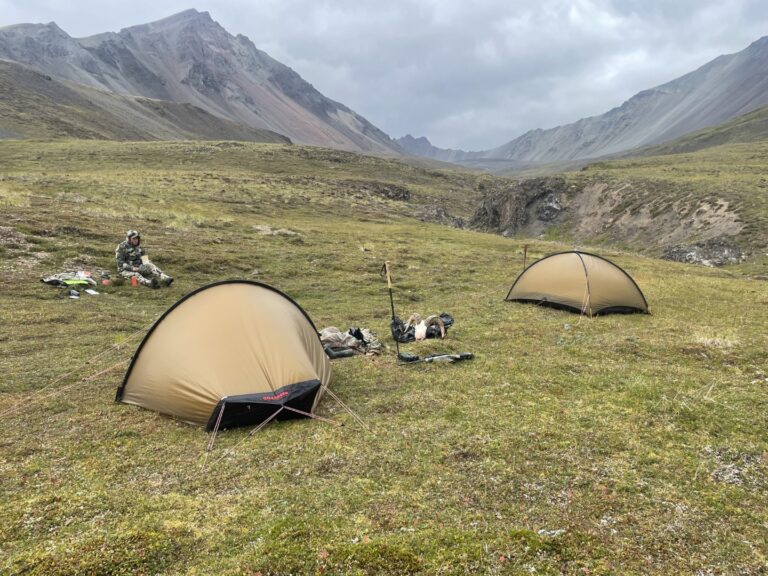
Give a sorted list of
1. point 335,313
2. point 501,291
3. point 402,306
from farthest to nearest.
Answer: point 501,291 → point 402,306 → point 335,313

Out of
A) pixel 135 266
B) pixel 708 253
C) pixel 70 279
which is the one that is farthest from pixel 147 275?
pixel 708 253

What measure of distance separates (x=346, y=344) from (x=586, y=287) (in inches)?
370

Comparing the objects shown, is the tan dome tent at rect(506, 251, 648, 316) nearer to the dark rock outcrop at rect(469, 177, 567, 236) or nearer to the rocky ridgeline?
the rocky ridgeline

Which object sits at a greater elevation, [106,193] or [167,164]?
[167,164]

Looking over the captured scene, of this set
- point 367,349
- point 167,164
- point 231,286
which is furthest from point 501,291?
point 167,164

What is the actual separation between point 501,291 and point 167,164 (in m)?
70.7

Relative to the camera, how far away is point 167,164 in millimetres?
76688

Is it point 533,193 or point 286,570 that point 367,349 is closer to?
point 286,570

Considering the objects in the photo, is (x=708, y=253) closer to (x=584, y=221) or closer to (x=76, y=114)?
(x=584, y=221)

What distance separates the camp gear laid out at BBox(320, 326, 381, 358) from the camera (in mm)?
12965

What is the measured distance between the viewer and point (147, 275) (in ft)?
68.7

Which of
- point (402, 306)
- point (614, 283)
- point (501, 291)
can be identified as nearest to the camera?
point (614, 283)

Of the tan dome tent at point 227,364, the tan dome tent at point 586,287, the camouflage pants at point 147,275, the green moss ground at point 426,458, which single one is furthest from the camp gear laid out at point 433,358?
the camouflage pants at point 147,275

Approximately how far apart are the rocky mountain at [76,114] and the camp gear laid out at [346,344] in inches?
4507
